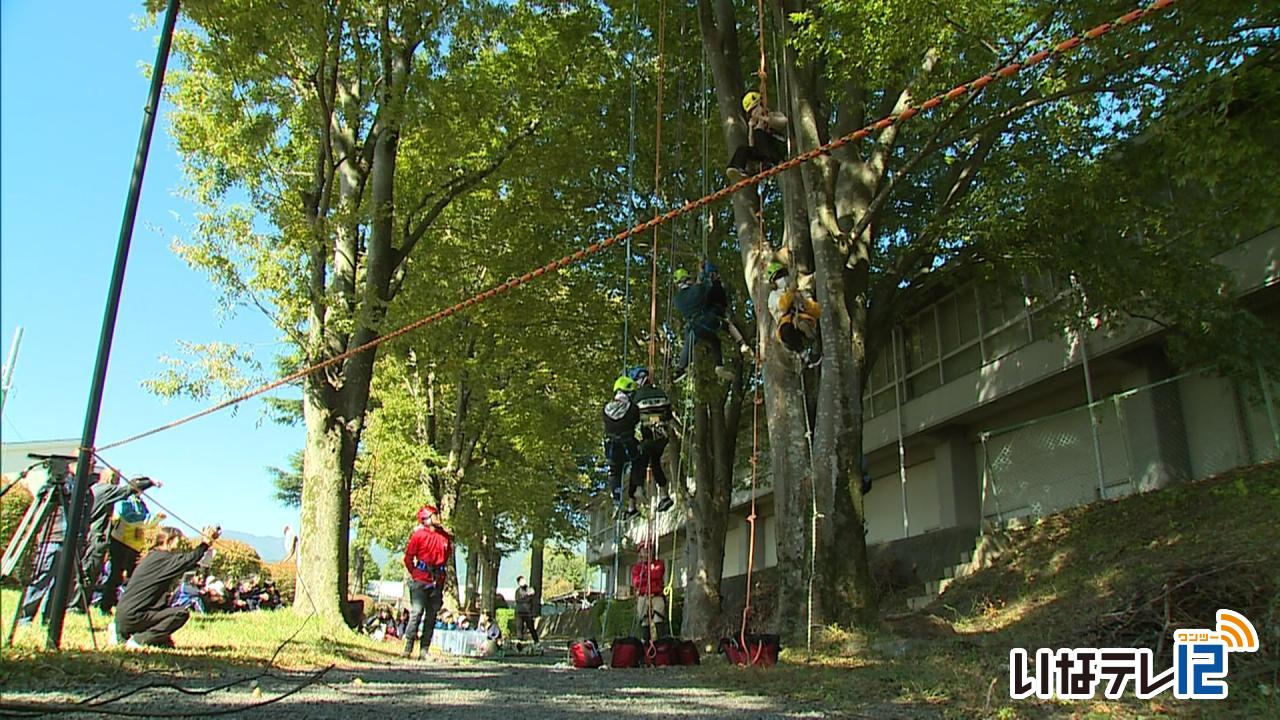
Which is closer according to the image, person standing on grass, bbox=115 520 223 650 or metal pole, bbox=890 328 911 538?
person standing on grass, bbox=115 520 223 650

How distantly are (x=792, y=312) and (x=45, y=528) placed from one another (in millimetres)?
7347

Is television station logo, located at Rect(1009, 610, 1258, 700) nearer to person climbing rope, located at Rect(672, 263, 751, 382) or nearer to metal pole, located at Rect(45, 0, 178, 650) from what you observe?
person climbing rope, located at Rect(672, 263, 751, 382)

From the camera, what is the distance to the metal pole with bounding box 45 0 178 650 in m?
6.36

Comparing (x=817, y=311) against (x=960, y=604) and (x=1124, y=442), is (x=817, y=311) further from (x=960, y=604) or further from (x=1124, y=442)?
(x=1124, y=442)

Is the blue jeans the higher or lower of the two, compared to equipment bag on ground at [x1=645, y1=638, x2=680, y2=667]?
higher

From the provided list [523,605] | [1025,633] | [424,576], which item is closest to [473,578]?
[523,605]

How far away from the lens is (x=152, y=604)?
7770 millimetres

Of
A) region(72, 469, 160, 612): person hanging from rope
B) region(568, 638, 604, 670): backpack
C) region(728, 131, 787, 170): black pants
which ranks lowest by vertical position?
region(568, 638, 604, 670): backpack

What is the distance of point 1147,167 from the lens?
11062mm

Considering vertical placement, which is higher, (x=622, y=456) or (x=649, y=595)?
(x=622, y=456)

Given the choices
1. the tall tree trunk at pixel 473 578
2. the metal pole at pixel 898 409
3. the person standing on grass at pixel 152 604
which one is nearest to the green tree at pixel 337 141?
the person standing on grass at pixel 152 604

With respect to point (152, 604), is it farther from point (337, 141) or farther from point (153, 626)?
point (337, 141)

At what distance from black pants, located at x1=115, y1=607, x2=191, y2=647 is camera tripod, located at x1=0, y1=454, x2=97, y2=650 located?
0.66m

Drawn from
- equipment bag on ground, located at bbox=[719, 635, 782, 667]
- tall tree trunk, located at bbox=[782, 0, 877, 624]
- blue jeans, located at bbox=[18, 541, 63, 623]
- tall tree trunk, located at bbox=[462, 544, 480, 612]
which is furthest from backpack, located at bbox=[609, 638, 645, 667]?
tall tree trunk, located at bbox=[462, 544, 480, 612]
